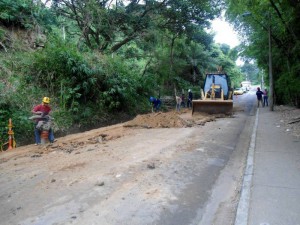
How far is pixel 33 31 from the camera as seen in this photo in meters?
20.1

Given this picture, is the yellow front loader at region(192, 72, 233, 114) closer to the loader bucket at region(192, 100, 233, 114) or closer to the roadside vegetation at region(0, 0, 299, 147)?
the loader bucket at region(192, 100, 233, 114)

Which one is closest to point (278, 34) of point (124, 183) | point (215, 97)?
point (215, 97)

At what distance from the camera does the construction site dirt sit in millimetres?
5289

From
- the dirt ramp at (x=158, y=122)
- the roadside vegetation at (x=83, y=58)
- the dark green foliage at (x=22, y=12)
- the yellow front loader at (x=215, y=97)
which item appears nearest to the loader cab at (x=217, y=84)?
the yellow front loader at (x=215, y=97)

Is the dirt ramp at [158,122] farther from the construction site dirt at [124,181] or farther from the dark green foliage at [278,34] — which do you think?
the dark green foliage at [278,34]

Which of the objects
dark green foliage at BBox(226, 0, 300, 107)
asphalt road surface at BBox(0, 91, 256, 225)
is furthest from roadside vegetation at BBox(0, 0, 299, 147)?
asphalt road surface at BBox(0, 91, 256, 225)

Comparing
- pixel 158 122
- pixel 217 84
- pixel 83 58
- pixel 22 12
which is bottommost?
pixel 158 122

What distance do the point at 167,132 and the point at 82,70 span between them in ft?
21.5

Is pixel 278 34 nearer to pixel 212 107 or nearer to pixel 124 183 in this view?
pixel 212 107

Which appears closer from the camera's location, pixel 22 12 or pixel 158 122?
pixel 158 122

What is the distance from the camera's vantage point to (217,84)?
74.4 feet

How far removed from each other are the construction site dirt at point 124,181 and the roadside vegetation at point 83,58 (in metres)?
4.28

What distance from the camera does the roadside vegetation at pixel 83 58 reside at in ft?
50.2

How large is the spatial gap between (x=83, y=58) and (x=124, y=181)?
1243 centimetres
